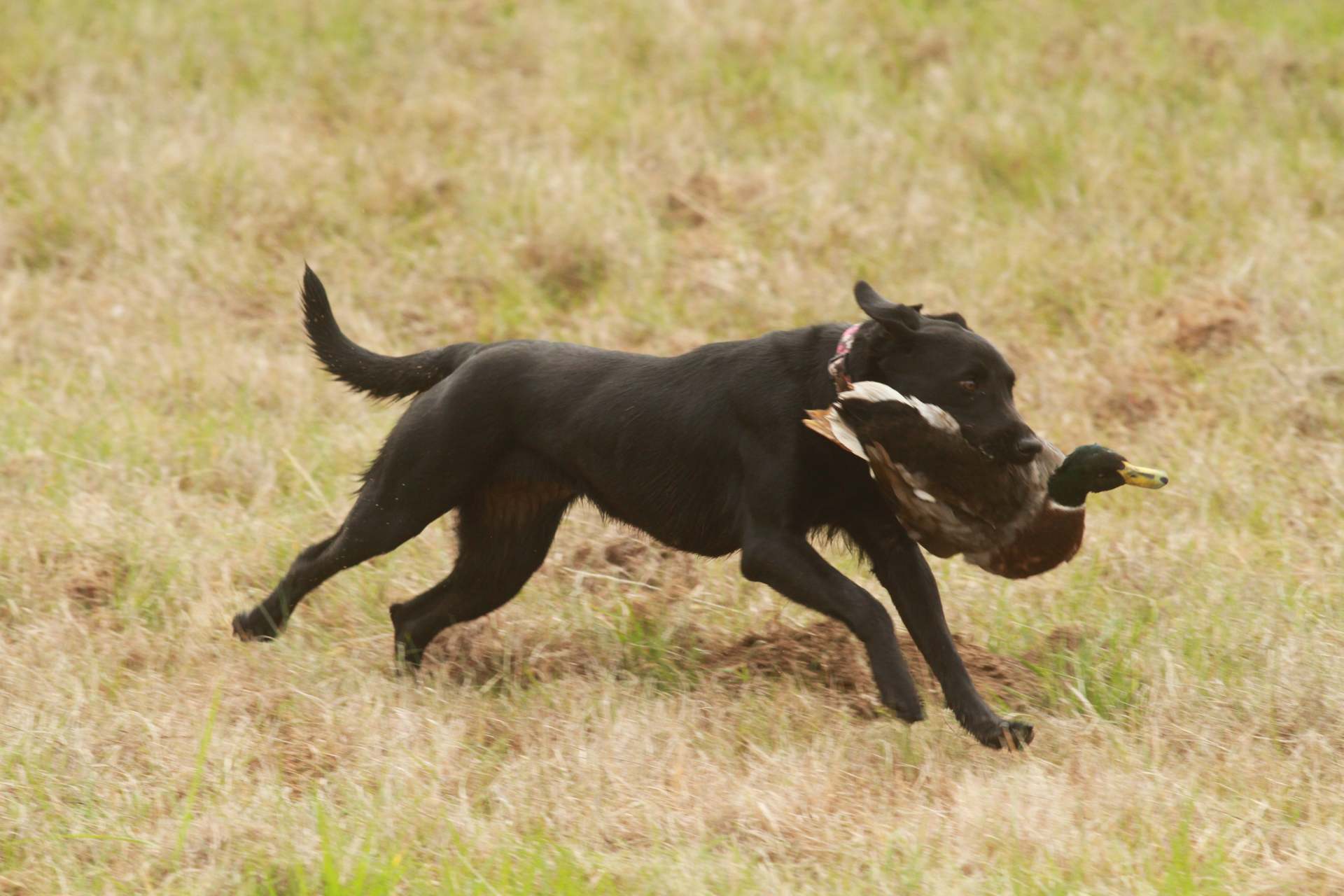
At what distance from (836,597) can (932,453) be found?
17.5 inches

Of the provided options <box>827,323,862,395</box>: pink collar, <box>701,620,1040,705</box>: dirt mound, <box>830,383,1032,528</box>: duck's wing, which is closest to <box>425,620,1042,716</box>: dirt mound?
<box>701,620,1040,705</box>: dirt mound

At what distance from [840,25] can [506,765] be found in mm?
7536

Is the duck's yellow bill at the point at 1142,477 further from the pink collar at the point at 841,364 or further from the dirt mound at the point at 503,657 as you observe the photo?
the dirt mound at the point at 503,657

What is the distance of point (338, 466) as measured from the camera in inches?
243

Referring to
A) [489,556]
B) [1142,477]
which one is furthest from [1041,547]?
[489,556]

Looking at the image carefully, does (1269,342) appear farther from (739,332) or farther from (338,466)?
(338,466)

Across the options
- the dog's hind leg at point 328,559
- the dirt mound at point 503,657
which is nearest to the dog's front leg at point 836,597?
the dirt mound at point 503,657

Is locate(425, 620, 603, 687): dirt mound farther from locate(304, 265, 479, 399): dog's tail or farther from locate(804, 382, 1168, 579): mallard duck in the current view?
locate(804, 382, 1168, 579): mallard duck

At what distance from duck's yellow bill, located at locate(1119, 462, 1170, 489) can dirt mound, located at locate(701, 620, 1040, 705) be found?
0.91 metres

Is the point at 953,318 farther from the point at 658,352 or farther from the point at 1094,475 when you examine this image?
the point at 658,352

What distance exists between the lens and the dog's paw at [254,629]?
4883 mm

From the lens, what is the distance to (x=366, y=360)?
4934 millimetres

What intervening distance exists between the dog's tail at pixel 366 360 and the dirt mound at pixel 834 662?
3.92ft


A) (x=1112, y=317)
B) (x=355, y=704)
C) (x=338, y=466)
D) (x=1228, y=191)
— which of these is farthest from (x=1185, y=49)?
(x=355, y=704)
